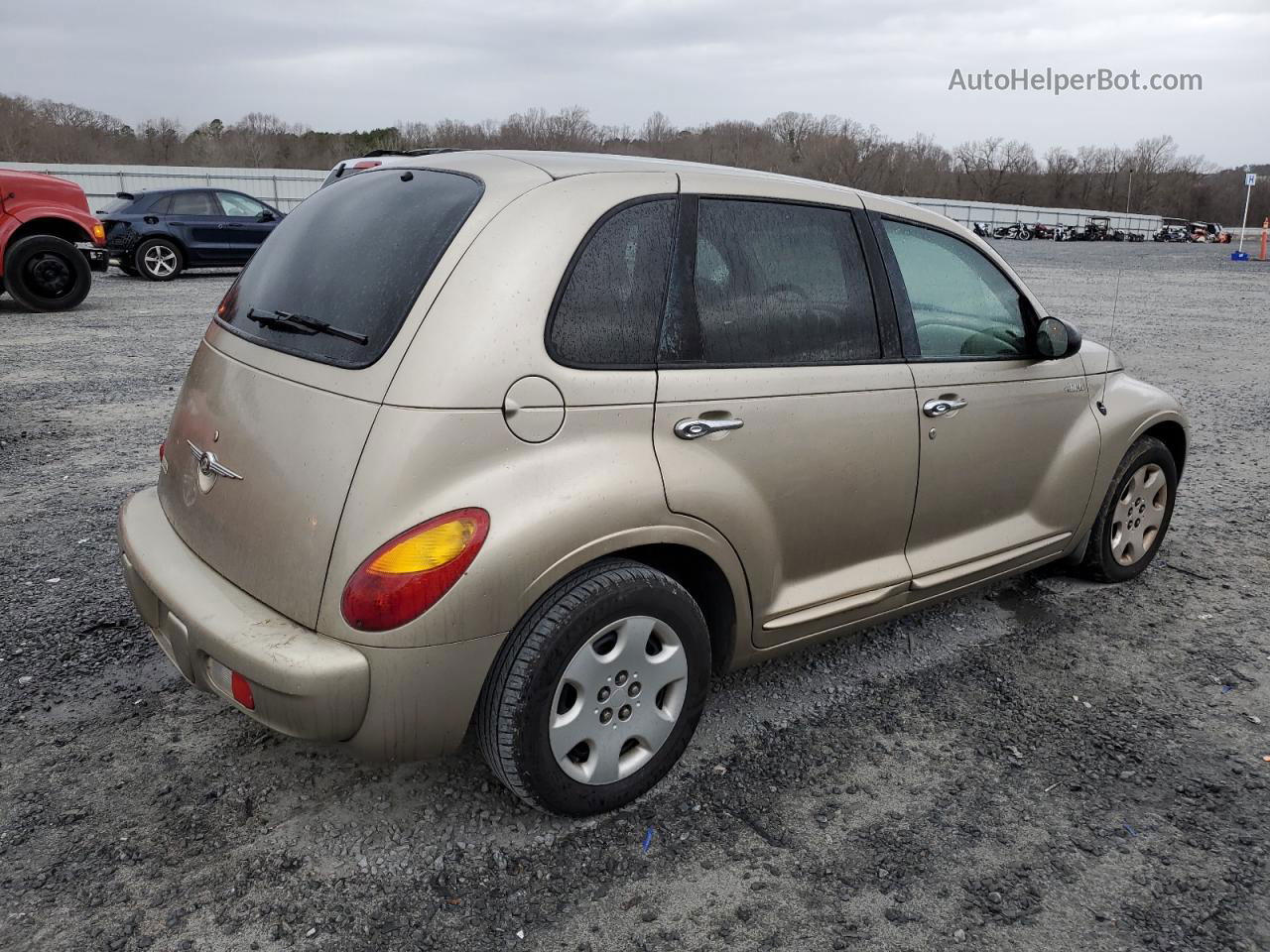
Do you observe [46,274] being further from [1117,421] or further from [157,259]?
[1117,421]

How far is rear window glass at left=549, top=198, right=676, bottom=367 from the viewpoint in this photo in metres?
2.54

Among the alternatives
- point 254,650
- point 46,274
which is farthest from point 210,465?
point 46,274

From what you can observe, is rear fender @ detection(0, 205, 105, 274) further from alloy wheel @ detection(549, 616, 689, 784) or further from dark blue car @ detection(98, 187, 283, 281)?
alloy wheel @ detection(549, 616, 689, 784)

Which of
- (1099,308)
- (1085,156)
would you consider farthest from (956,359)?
(1085,156)

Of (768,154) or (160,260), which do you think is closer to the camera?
(160,260)

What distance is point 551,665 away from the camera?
2.44 metres

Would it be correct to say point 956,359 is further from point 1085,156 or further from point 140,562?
point 1085,156

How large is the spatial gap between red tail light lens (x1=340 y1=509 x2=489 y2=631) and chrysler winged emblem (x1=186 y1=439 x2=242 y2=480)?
0.56m

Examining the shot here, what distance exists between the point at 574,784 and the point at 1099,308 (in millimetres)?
15647

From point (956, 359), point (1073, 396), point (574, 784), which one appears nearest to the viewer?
point (574, 784)

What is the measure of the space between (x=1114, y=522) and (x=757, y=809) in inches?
96.3

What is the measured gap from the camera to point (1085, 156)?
10519 cm

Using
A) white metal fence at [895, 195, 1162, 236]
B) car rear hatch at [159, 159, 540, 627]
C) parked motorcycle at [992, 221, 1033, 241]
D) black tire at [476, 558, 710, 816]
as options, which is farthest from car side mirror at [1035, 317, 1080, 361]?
parked motorcycle at [992, 221, 1033, 241]

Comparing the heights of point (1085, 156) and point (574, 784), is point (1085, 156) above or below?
above
